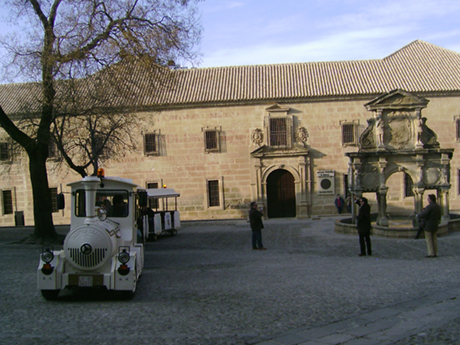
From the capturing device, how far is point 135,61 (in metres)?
17.8

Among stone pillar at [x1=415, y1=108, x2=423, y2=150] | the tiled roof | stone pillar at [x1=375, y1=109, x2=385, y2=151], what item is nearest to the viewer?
stone pillar at [x1=415, y1=108, x2=423, y2=150]

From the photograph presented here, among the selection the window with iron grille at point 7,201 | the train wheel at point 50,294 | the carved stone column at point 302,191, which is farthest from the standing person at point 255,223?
the window with iron grille at point 7,201

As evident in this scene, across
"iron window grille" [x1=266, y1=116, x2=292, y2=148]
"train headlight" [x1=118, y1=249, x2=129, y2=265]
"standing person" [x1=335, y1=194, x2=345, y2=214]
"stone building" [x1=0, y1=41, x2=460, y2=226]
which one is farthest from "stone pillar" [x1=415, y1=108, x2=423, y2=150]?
"train headlight" [x1=118, y1=249, x2=129, y2=265]

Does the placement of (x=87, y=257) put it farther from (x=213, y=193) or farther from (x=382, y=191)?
(x=213, y=193)

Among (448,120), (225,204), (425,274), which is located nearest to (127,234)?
(425,274)

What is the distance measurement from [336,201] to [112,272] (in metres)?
23.1

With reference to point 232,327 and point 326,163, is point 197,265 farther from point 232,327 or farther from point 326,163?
point 326,163

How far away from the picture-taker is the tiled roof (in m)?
31.0

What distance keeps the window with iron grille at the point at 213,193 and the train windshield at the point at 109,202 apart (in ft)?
69.8

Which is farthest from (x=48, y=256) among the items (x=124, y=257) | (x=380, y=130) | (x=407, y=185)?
(x=407, y=185)

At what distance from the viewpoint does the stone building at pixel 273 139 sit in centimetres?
3077

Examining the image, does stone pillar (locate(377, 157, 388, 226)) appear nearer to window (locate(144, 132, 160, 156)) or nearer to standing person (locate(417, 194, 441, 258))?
standing person (locate(417, 194, 441, 258))

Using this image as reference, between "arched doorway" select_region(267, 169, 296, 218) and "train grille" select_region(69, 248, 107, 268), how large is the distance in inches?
915

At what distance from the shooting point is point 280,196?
31.5 meters
